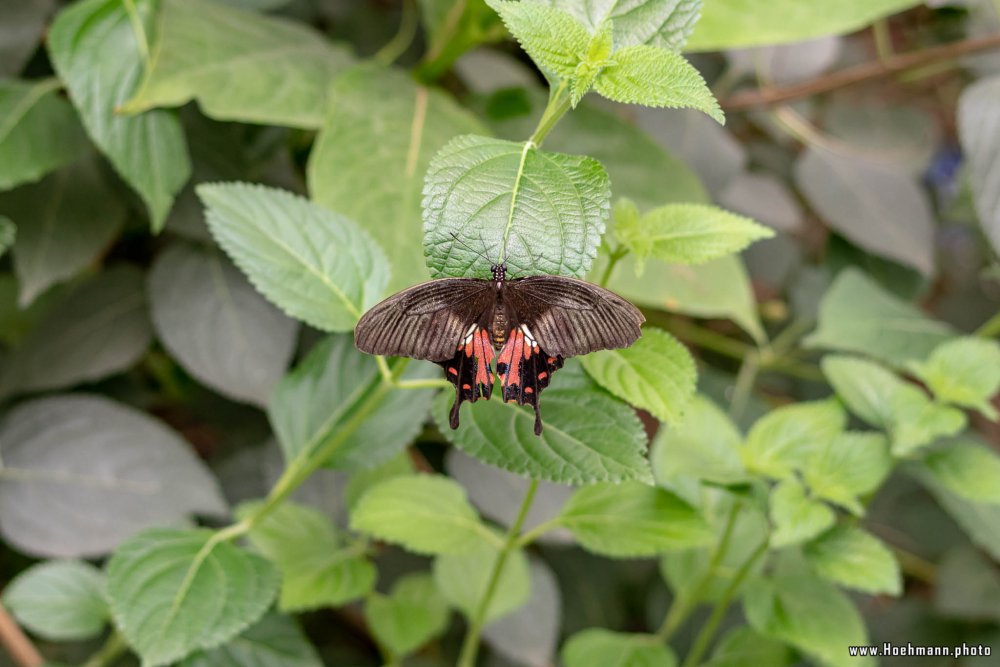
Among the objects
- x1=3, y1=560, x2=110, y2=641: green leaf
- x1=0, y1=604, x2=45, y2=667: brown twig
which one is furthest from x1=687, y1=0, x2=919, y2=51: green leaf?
x1=0, y1=604, x2=45, y2=667: brown twig

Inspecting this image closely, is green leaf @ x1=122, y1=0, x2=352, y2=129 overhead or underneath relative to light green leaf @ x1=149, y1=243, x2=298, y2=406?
overhead

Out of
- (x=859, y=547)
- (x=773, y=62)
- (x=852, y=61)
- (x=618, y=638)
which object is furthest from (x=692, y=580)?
(x=852, y=61)

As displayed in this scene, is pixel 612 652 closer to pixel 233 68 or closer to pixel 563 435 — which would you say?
pixel 563 435

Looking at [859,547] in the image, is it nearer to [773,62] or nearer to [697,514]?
[697,514]

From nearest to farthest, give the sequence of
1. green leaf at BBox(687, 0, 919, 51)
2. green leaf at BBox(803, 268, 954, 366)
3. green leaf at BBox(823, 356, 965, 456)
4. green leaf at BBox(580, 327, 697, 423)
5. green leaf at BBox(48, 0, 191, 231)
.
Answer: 1. green leaf at BBox(580, 327, 697, 423)
2. green leaf at BBox(823, 356, 965, 456)
3. green leaf at BBox(48, 0, 191, 231)
4. green leaf at BBox(687, 0, 919, 51)
5. green leaf at BBox(803, 268, 954, 366)

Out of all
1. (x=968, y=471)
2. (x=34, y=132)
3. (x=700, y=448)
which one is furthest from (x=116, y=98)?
(x=968, y=471)

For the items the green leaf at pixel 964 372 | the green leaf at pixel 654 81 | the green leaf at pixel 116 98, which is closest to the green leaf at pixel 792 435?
the green leaf at pixel 964 372

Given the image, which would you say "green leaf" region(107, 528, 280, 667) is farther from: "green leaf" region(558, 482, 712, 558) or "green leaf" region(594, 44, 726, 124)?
"green leaf" region(594, 44, 726, 124)
